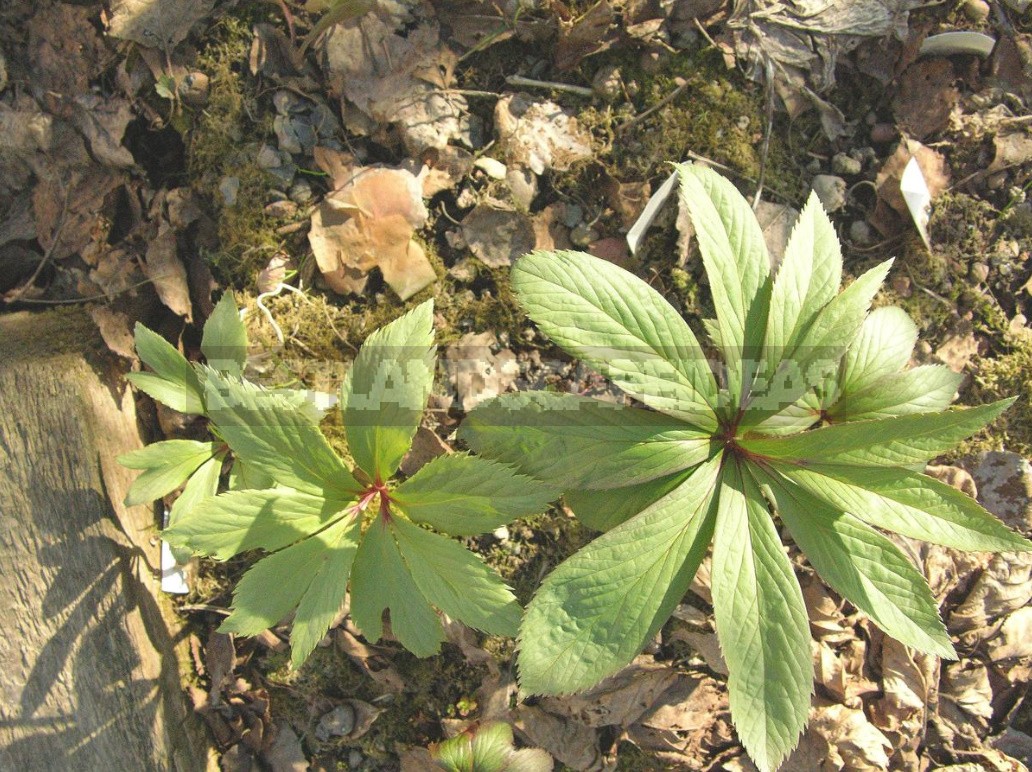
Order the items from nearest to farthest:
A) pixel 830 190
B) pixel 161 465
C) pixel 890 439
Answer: pixel 890 439
pixel 161 465
pixel 830 190

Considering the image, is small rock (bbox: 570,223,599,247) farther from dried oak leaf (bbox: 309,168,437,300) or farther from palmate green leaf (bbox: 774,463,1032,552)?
palmate green leaf (bbox: 774,463,1032,552)

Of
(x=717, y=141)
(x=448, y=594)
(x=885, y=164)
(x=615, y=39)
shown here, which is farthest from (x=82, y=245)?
(x=885, y=164)

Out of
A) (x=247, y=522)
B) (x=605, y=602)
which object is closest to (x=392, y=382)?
(x=247, y=522)

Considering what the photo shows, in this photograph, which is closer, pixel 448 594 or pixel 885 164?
pixel 448 594

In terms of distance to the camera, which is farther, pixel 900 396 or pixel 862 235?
pixel 862 235

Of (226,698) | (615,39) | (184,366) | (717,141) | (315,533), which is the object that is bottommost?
(226,698)

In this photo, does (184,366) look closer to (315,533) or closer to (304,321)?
(304,321)

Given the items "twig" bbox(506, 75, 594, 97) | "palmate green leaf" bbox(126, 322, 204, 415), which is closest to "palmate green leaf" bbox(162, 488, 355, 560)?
"palmate green leaf" bbox(126, 322, 204, 415)

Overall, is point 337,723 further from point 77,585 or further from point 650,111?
point 650,111
